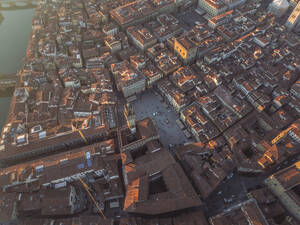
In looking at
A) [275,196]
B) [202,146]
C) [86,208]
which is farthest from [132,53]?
[275,196]

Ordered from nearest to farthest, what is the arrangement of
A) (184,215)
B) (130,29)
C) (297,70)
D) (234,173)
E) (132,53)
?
(184,215) → (234,173) → (297,70) → (132,53) → (130,29)

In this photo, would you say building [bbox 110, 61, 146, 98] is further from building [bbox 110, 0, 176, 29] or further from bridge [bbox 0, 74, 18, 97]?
bridge [bbox 0, 74, 18, 97]

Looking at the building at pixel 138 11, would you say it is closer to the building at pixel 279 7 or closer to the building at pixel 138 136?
the building at pixel 279 7

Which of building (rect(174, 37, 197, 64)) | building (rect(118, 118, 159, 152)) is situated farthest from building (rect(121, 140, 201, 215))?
building (rect(174, 37, 197, 64))

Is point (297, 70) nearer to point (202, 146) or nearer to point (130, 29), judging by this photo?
point (202, 146)

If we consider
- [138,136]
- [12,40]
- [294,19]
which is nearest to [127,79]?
[138,136]
